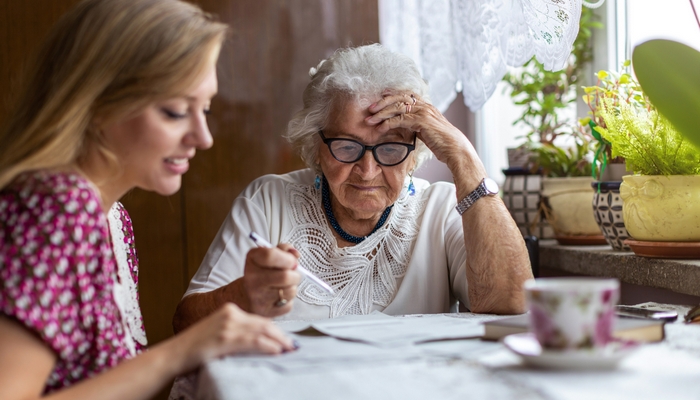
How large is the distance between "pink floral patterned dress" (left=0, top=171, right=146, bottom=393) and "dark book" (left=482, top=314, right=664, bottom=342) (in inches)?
20.3

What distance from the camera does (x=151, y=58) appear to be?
0.97 meters

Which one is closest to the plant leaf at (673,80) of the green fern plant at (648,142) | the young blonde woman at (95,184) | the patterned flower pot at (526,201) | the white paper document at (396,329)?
the green fern plant at (648,142)

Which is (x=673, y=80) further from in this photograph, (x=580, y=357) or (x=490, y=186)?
(x=580, y=357)

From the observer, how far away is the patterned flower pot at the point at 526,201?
2.13 m

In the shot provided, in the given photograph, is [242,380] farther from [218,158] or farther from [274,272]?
[218,158]

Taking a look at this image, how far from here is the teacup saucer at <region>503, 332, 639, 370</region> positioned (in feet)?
2.39

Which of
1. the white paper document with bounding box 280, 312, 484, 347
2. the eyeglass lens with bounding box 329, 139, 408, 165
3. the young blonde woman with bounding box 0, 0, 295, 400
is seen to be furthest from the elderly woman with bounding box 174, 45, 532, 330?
the young blonde woman with bounding box 0, 0, 295, 400

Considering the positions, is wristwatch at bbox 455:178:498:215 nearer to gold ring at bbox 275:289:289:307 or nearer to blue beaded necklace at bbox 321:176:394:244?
blue beaded necklace at bbox 321:176:394:244

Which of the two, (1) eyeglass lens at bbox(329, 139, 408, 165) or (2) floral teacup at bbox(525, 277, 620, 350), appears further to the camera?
(1) eyeglass lens at bbox(329, 139, 408, 165)

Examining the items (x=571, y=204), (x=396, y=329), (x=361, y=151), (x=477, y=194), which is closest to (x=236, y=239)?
(x=361, y=151)

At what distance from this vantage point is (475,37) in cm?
197

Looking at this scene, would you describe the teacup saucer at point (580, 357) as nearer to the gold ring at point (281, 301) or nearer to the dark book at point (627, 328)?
the dark book at point (627, 328)

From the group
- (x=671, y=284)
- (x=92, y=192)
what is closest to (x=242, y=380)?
(x=92, y=192)

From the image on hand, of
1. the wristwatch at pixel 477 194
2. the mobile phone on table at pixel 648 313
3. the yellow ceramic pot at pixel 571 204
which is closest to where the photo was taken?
the mobile phone on table at pixel 648 313
